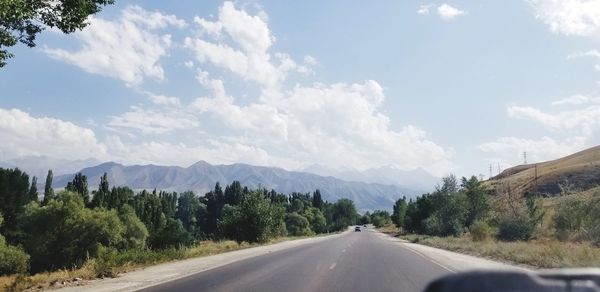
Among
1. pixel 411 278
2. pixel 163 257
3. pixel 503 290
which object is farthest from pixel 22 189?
pixel 503 290

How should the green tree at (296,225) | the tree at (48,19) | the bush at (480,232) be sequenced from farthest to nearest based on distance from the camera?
1. the green tree at (296,225)
2. the bush at (480,232)
3. the tree at (48,19)

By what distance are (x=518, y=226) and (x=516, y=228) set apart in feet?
0.75

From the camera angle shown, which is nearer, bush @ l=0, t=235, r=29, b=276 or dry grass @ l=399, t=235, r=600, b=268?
dry grass @ l=399, t=235, r=600, b=268

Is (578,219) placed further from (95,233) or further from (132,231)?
(132,231)

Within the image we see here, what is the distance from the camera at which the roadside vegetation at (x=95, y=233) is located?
2172 centimetres

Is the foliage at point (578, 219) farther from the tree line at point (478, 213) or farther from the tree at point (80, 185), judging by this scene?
the tree at point (80, 185)

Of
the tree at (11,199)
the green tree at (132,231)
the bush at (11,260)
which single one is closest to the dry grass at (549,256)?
the bush at (11,260)

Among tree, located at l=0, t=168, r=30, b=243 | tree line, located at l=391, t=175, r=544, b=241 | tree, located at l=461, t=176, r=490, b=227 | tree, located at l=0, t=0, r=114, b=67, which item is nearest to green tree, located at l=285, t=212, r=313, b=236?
tree line, located at l=391, t=175, r=544, b=241

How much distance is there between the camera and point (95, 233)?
72.9m

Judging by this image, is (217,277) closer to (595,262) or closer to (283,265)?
(283,265)

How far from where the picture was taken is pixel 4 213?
86062 millimetres

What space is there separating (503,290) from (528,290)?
0.54 ft

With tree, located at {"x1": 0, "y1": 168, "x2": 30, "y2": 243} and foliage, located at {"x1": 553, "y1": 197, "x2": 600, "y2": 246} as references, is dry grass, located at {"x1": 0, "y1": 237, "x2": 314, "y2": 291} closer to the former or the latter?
foliage, located at {"x1": 553, "y1": 197, "x2": 600, "y2": 246}

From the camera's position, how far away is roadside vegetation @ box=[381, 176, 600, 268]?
24.9m
